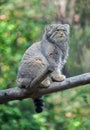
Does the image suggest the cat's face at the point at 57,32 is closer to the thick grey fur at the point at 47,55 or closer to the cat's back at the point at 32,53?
the thick grey fur at the point at 47,55

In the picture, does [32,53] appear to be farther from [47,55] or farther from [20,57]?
[20,57]

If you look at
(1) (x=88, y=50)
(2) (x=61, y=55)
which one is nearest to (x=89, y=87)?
(2) (x=61, y=55)

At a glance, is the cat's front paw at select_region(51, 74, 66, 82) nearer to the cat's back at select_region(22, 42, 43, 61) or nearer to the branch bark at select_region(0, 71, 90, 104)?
the cat's back at select_region(22, 42, 43, 61)

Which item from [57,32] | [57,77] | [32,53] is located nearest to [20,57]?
[32,53]

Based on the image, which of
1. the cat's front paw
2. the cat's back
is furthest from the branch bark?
the cat's back

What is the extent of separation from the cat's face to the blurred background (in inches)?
61.3

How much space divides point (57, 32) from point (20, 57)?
3.23 metres

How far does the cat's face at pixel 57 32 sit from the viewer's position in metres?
6.26

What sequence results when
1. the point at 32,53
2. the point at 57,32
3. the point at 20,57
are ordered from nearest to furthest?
the point at 57,32
the point at 32,53
the point at 20,57

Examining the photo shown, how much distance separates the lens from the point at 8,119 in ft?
28.3

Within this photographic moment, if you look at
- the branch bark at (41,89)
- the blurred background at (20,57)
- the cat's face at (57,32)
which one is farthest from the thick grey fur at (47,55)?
the blurred background at (20,57)

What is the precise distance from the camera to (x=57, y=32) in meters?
6.27

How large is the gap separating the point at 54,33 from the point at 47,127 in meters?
3.67

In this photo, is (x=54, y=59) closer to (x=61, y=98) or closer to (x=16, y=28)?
(x=16, y=28)
